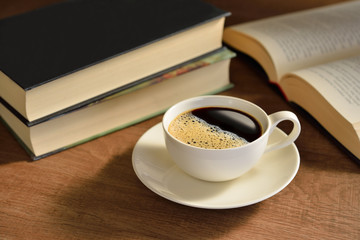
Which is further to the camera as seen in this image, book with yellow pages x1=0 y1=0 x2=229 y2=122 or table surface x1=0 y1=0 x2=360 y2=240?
book with yellow pages x1=0 y1=0 x2=229 y2=122

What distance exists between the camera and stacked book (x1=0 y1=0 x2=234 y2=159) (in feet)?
2.38

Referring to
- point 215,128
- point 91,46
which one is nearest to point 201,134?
point 215,128

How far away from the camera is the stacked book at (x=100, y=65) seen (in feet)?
2.38

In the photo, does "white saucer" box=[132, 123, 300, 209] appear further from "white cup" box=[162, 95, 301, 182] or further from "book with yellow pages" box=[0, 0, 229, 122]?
"book with yellow pages" box=[0, 0, 229, 122]

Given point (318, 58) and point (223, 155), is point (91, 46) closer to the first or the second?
point (223, 155)

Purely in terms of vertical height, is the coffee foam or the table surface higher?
the coffee foam

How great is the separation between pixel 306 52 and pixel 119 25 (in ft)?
1.27

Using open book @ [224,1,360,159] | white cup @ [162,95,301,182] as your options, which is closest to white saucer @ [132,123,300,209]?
white cup @ [162,95,301,182]

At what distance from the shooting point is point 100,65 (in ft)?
2.45

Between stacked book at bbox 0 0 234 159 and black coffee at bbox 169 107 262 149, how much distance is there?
0.15 meters

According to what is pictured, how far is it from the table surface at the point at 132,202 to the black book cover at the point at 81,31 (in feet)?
0.46

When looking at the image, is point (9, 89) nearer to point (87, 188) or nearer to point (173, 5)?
point (87, 188)

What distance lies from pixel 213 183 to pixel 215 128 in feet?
0.26

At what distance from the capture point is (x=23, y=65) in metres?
0.73
